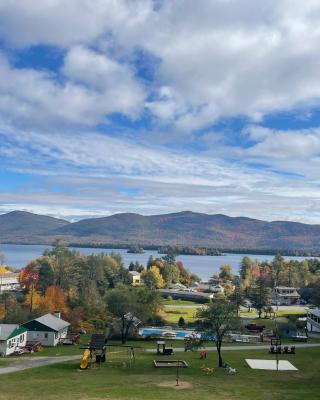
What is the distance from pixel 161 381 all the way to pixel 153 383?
0.87 meters

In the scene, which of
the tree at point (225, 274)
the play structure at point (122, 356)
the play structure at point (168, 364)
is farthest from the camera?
the tree at point (225, 274)

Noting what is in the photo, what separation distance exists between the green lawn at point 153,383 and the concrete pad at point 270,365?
689 mm

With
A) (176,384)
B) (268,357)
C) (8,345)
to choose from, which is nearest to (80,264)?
(8,345)

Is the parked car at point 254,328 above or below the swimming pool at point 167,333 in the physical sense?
above

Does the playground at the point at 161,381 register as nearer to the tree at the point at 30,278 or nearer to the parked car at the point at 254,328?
the parked car at the point at 254,328

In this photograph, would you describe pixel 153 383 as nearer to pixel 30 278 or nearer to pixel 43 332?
pixel 43 332

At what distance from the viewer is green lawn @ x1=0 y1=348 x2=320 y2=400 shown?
28.0m

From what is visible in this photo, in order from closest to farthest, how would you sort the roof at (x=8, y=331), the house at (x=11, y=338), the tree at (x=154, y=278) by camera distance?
the house at (x=11, y=338) < the roof at (x=8, y=331) < the tree at (x=154, y=278)

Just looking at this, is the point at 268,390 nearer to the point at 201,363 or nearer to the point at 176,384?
the point at 176,384

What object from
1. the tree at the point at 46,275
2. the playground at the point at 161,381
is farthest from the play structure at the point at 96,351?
the tree at the point at 46,275

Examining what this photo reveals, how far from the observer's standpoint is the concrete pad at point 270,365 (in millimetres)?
37750

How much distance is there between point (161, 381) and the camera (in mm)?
32562

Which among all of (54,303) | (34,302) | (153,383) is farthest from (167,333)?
(153,383)

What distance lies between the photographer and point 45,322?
55656 millimetres
